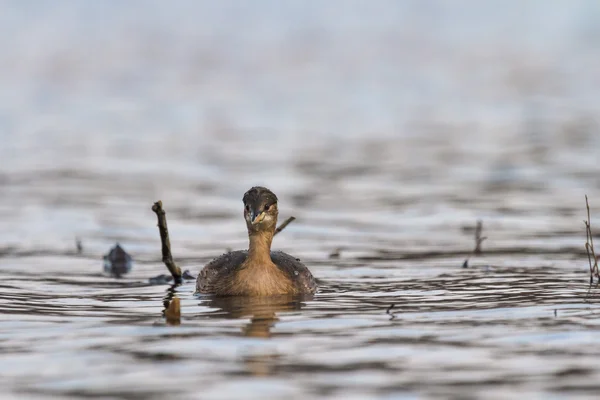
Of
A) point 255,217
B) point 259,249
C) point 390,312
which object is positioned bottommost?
point 390,312

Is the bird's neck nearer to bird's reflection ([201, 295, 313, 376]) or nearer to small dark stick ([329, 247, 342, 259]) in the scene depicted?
bird's reflection ([201, 295, 313, 376])

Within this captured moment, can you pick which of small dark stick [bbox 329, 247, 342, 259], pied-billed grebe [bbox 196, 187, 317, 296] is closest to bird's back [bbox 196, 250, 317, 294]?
pied-billed grebe [bbox 196, 187, 317, 296]

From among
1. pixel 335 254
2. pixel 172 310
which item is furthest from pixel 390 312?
pixel 335 254

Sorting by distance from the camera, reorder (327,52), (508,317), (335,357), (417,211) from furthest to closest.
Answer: (327,52), (417,211), (508,317), (335,357)

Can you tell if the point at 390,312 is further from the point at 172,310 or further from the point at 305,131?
the point at 305,131

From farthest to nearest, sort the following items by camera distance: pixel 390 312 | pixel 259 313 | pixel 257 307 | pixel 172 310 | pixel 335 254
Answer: pixel 335 254, pixel 257 307, pixel 259 313, pixel 172 310, pixel 390 312

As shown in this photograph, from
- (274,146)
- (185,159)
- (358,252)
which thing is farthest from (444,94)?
(358,252)

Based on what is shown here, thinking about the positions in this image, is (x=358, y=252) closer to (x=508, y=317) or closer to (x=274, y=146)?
(x=508, y=317)

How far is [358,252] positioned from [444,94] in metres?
21.8

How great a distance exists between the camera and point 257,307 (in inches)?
484

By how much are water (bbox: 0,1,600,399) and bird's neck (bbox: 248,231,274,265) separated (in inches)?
26.0

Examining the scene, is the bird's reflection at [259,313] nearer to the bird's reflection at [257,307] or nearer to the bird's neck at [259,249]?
the bird's reflection at [257,307]

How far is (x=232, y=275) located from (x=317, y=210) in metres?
7.04

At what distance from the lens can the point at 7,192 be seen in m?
21.8
